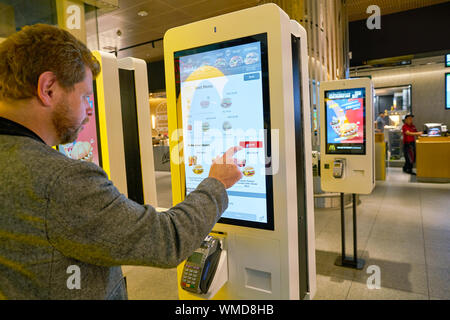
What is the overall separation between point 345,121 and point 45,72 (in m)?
3.03

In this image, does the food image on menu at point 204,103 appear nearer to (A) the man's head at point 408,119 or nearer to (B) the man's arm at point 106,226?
(B) the man's arm at point 106,226

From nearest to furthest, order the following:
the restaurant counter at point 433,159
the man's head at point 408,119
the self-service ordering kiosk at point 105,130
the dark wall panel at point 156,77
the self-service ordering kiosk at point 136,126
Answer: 1. the self-service ordering kiosk at point 105,130
2. the self-service ordering kiosk at point 136,126
3. the restaurant counter at point 433,159
4. the man's head at point 408,119
5. the dark wall panel at point 156,77

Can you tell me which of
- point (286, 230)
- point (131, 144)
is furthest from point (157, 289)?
point (286, 230)

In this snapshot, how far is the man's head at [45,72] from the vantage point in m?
0.75

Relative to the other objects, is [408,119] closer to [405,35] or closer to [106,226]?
[405,35]

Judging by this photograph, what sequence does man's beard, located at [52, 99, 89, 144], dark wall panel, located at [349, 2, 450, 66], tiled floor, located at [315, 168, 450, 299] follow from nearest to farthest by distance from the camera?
1. man's beard, located at [52, 99, 89, 144]
2. tiled floor, located at [315, 168, 450, 299]
3. dark wall panel, located at [349, 2, 450, 66]

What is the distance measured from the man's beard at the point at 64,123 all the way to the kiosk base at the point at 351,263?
123 inches


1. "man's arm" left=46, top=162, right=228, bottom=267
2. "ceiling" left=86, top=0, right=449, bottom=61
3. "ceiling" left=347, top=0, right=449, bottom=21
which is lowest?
"man's arm" left=46, top=162, right=228, bottom=267

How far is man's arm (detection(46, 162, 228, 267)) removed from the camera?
27.5 inches

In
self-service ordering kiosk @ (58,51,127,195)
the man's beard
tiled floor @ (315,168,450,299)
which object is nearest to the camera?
the man's beard

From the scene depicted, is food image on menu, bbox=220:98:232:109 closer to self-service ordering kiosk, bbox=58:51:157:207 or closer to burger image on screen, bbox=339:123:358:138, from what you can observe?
self-service ordering kiosk, bbox=58:51:157:207

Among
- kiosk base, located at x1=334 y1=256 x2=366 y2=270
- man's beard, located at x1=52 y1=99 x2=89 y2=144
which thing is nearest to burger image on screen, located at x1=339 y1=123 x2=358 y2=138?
kiosk base, located at x1=334 y1=256 x2=366 y2=270

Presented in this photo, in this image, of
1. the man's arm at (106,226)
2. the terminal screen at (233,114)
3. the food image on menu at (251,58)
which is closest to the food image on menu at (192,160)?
the terminal screen at (233,114)

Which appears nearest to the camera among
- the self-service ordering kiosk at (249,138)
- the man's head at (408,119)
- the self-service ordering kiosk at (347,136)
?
the self-service ordering kiosk at (249,138)
